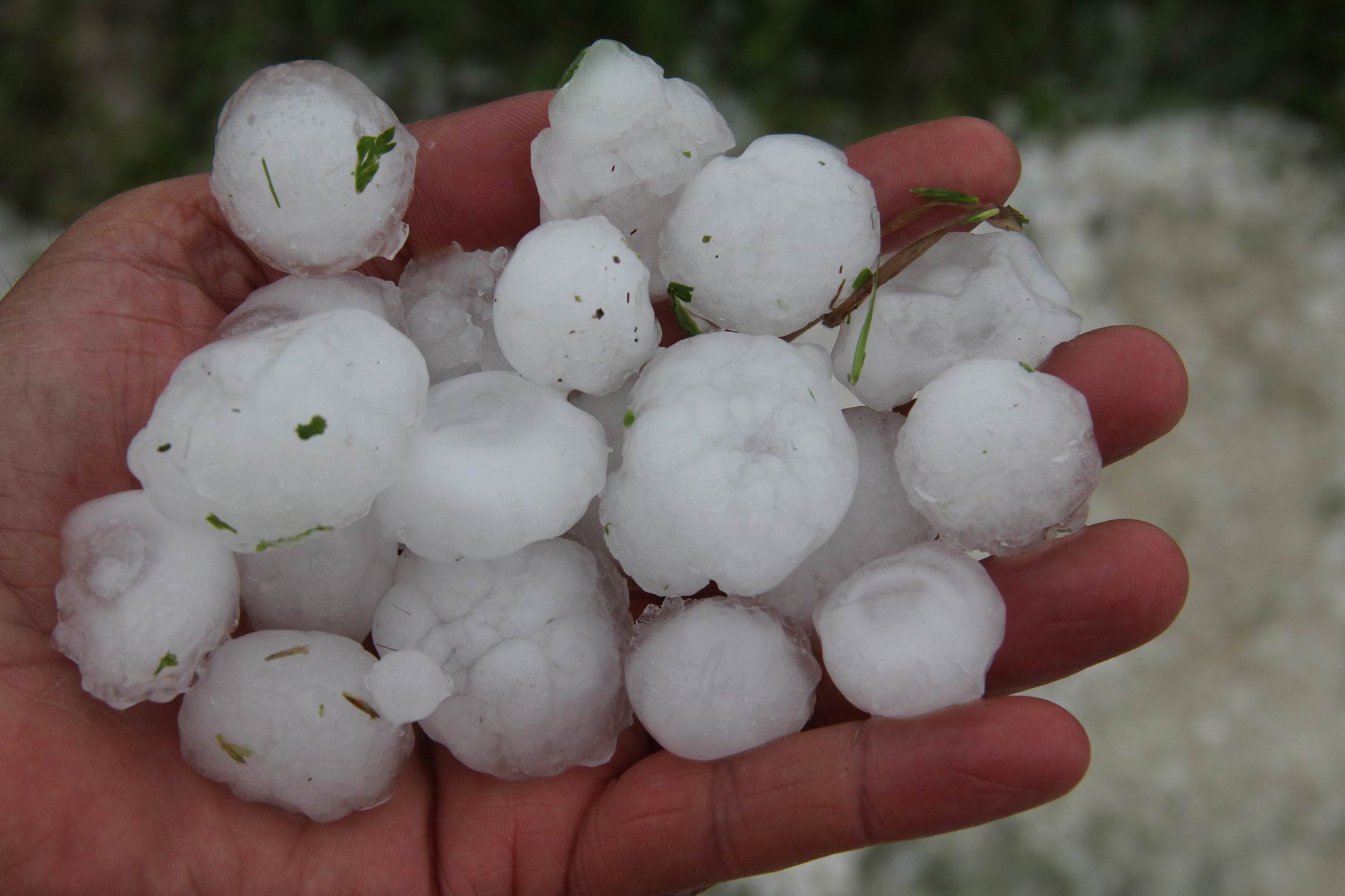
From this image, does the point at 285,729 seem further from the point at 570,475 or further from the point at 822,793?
the point at 822,793

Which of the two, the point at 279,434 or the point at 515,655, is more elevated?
the point at 279,434

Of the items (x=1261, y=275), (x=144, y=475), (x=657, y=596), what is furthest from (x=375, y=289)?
(x=1261, y=275)

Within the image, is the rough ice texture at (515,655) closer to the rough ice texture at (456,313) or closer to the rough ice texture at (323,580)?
the rough ice texture at (323,580)

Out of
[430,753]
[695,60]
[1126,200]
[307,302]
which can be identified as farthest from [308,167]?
[1126,200]

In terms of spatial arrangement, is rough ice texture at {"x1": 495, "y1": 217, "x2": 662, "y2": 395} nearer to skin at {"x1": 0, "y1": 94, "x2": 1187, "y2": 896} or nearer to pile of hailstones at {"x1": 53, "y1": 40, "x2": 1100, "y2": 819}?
pile of hailstones at {"x1": 53, "y1": 40, "x2": 1100, "y2": 819}

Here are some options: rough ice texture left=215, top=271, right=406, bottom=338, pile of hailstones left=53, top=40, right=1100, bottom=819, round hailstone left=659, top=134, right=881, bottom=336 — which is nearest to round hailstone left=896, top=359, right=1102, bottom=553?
pile of hailstones left=53, top=40, right=1100, bottom=819

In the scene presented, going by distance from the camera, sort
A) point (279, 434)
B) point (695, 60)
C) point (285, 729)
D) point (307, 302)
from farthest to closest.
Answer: point (695, 60) → point (307, 302) → point (285, 729) → point (279, 434)
